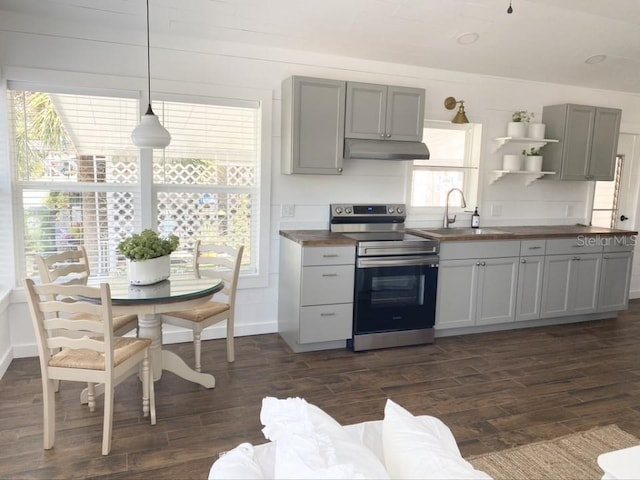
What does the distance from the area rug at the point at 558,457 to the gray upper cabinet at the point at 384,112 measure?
2.52 metres

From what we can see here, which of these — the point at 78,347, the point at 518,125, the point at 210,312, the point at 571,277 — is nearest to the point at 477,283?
the point at 571,277

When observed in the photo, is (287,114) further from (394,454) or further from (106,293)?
(394,454)

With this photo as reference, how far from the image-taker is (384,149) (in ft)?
13.0

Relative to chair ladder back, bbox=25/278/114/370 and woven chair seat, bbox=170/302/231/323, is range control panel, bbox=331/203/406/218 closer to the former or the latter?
woven chair seat, bbox=170/302/231/323

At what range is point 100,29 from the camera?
3.41 meters

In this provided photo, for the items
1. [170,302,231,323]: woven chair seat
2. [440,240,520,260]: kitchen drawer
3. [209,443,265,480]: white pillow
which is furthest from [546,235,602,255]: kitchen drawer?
[209,443,265,480]: white pillow

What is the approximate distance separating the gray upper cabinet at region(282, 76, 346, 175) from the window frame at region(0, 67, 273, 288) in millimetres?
205

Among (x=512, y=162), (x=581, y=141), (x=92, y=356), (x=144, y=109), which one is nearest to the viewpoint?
(x=92, y=356)

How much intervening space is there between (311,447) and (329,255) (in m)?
2.69

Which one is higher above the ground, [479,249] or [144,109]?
[144,109]

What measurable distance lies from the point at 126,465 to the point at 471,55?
4.02 metres

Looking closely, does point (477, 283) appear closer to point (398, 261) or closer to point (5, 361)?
point (398, 261)

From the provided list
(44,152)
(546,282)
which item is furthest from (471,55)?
(44,152)

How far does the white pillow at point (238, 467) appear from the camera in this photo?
3.46 ft
